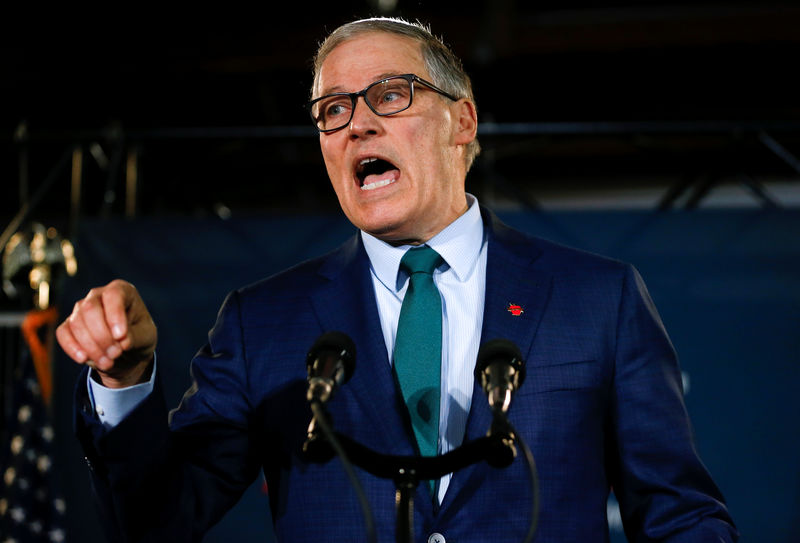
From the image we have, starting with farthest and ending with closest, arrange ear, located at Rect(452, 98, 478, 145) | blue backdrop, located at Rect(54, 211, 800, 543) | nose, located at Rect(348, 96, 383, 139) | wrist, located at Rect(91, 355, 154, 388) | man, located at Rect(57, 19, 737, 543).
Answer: blue backdrop, located at Rect(54, 211, 800, 543), ear, located at Rect(452, 98, 478, 145), nose, located at Rect(348, 96, 383, 139), man, located at Rect(57, 19, 737, 543), wrist, located at Rect(91, 355, 154, 388)

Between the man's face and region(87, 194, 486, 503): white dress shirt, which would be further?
the man's face

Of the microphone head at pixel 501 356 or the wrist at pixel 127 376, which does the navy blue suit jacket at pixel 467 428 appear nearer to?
the wrist at pixel 127 376

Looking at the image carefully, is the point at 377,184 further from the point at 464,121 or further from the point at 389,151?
the point at 464,121

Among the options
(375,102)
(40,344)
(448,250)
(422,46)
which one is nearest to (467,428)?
(448,250)

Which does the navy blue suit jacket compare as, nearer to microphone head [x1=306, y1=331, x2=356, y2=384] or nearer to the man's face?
the man's face

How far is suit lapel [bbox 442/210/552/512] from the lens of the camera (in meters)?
1.22

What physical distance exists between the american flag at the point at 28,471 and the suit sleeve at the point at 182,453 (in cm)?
187

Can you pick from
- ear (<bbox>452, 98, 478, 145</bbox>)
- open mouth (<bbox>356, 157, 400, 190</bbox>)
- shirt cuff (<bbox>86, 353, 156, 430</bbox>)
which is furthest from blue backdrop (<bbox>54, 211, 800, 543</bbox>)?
shirt cuff (<bbox>86, 353, 156, 430</bbox>)

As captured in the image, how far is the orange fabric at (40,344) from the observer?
122 inches

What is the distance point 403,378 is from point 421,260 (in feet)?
0.77

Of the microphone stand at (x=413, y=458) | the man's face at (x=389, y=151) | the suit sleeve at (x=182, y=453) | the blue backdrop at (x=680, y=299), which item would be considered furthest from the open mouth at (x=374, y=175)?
the blue backdrop at (x=680, y=299)

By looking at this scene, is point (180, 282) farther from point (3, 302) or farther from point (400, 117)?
point (3, 302)

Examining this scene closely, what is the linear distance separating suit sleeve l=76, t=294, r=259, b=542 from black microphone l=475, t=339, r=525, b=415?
50 cm

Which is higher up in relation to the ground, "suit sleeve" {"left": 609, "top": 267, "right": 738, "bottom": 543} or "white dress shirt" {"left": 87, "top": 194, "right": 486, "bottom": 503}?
"white dress shirt" {"left": 87, "top": 194, "right": 486, "bottom": 503}
